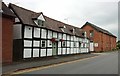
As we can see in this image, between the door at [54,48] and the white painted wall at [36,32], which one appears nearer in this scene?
the white painted wall at [36,32]

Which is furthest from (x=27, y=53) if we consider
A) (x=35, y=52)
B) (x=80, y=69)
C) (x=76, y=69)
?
(x=80, y=69)

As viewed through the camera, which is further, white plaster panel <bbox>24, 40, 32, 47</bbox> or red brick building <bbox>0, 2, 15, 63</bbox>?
white plaster panel <bbox>24, 40, 32, 47</bbox>

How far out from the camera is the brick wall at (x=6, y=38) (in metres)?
19.8

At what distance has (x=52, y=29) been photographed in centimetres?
3144

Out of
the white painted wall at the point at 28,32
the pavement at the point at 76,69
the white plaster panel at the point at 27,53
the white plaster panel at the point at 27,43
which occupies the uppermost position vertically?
the white painted wall at the point at 28,32

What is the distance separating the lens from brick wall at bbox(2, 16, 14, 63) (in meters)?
19.8

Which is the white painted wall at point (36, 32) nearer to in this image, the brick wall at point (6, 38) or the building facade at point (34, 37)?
the building facade at point (34, 37)

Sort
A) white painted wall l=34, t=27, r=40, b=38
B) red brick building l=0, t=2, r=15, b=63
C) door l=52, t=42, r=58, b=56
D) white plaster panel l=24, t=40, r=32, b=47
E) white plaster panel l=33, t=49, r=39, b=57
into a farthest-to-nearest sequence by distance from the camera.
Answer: door l=52, t=42, r=58, b=56 → white painted wall l=34, t=27, r=40, b=38 → white plaster panel l=33, t=49, r=39, b=57 → white plaster panel l=24, t=40, r=32, b=47 → red brick building l=0, t=2, r=15, b=63

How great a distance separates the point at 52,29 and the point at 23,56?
8.51 m

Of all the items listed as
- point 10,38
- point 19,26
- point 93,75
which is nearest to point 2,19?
point 10,38

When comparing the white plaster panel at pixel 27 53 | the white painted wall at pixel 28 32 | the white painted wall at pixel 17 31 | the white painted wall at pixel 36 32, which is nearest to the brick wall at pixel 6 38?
the white painted wall at pixel 17 31

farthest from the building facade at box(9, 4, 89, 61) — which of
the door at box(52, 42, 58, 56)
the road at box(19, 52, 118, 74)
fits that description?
the road at box(19, 52, 118, 74)

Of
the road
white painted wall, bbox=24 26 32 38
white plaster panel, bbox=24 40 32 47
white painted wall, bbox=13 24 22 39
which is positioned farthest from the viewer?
white painted wall, bbox=24 26 32 38

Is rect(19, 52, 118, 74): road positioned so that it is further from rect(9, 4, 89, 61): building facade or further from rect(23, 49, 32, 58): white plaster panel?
rect(9, 4, 89, 61): building facade
